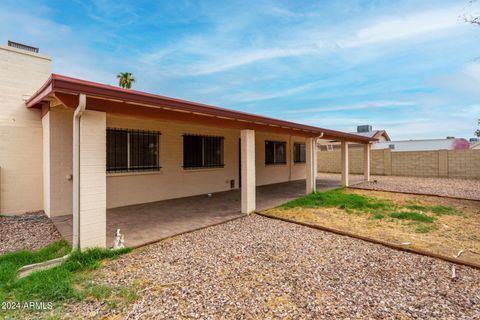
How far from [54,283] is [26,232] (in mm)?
2807

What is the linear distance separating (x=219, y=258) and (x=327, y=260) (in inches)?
61.8

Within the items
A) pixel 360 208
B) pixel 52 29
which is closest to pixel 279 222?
pixel 360 208

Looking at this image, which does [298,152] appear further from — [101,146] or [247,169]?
[101,146]

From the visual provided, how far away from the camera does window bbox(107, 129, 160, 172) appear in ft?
21.4

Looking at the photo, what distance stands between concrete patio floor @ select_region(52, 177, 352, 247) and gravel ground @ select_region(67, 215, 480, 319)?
621mm

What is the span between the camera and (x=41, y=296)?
8.41 feet

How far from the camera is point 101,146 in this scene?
145 inches

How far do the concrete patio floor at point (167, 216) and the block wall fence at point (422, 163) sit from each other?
11.1 metres

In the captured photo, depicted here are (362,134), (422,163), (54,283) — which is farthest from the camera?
(362,134)

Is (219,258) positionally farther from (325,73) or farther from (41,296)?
(325,73)

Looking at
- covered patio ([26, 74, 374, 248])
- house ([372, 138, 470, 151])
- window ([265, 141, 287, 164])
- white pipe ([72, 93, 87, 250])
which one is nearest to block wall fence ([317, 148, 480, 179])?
covered patio ([26, 74, 374, 248])

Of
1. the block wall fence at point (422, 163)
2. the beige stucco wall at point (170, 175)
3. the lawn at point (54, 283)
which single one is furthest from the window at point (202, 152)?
the block wall fence at point (422, 163)

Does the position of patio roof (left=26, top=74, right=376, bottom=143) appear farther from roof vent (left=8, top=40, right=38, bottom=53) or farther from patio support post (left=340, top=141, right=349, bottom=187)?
patio support post (left=340, top=141, right=349, bottom=187)

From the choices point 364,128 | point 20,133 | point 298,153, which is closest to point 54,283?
point 20,133
